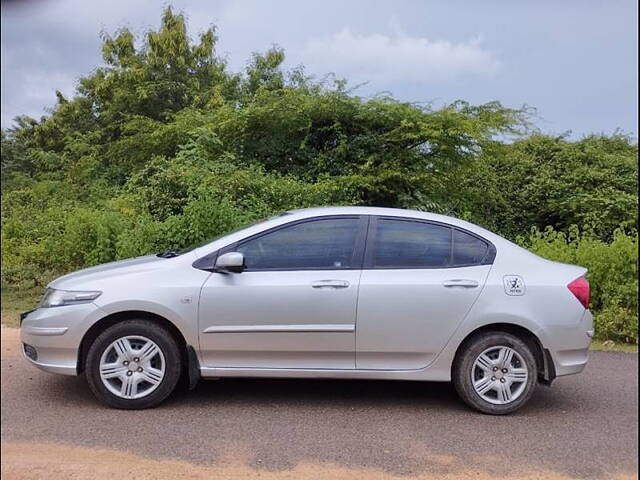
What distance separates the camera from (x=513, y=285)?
457 centimetres

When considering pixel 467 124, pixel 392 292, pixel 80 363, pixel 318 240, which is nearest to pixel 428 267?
pixel 392 292

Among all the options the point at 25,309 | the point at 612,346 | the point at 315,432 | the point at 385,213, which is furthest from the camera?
the point at 25,309

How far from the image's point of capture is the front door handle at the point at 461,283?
4.55 m

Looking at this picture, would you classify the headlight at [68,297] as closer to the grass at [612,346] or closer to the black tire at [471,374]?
the black tire at [471,374]

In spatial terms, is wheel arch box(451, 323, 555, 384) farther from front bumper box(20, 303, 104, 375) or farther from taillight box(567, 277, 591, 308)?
front bumper box(20, 303, 104, 375)

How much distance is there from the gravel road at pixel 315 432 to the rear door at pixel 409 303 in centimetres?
49

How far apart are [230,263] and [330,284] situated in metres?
0.77

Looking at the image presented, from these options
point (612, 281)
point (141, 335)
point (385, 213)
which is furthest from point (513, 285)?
point (612, 281)

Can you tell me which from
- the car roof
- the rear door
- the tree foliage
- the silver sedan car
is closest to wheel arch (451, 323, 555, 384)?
the silver sedan car

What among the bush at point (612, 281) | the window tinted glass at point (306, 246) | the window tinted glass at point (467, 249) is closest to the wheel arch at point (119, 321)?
the window tinted glass at point (306, 246)

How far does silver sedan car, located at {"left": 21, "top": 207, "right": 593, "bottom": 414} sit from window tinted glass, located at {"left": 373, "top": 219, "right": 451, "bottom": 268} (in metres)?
A: 0.02

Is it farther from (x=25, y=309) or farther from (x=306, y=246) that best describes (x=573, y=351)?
(x=25, y=309)

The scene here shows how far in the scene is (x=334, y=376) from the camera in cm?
454

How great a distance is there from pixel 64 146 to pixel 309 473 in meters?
15.1
